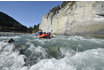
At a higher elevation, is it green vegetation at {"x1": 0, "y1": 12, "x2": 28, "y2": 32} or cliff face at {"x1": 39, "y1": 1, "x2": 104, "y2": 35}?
green vegetation at {"x1": 0, "y1": 12, "x2": 28, "y2": 32}

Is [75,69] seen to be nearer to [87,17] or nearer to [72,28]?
[87,17]

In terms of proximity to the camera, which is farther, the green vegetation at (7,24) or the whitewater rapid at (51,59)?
the green vegetation at (7,24)

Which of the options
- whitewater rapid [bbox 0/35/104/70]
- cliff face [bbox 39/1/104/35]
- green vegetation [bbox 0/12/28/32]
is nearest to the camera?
whitewater rapid [bbox 0/35/104/70]

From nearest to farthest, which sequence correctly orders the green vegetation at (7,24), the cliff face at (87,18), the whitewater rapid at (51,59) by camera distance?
the whitewater rapid at (51,59) → the cliff face at (87,18) → the green vegetation at (7,24)

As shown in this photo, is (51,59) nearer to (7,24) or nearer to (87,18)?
(87,18)

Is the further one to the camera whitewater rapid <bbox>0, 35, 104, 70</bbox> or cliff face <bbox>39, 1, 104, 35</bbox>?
cliff face <bbox>39, 1, 104, 35</bbox>

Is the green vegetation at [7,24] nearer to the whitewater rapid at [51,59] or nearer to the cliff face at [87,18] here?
the cliff face at [87,18]

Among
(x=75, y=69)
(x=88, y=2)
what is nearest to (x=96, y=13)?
(x=88, y=2)

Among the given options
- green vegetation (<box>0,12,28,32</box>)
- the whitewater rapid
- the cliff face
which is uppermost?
green vegetation (<box>0,12,28,32</box>)

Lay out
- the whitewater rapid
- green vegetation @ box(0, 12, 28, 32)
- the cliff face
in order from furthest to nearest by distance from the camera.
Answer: green vegetation @ box(0, 12, 28, 32)
the cliff face
the whitewater rapid

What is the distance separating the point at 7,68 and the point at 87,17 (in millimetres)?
17938

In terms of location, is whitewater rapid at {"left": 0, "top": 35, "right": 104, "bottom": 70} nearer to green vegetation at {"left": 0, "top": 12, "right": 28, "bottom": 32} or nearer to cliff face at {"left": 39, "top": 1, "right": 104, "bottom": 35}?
cliff face at {"left": 39, "top": 1, "right": 104, "bottom": 35}

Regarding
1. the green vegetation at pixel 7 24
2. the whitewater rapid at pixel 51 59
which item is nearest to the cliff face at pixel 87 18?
the whitewater rapid at pixel 51 59

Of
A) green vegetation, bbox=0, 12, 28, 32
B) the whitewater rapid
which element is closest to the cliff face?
the whitewater rapid
